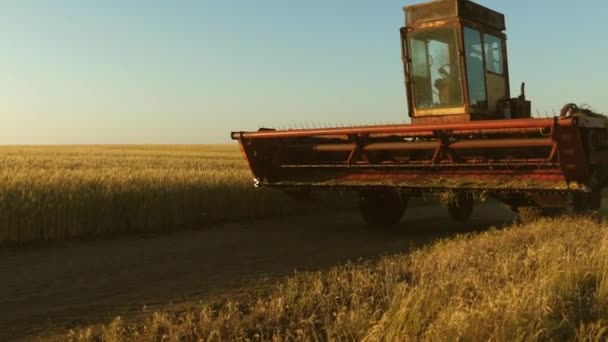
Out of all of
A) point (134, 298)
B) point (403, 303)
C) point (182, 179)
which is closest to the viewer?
point (403, 303)

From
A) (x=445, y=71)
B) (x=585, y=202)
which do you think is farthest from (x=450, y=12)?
(x=585, y=202)

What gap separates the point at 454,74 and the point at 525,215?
2324mm

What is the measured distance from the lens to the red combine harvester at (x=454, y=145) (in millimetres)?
7383

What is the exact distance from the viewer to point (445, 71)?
30.5 ft

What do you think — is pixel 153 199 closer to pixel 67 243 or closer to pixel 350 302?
pixel 67 243

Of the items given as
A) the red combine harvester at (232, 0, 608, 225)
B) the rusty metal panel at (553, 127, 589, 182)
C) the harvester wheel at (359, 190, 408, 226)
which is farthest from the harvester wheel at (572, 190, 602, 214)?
the harvester wheel at (359, 190, 408, 226)

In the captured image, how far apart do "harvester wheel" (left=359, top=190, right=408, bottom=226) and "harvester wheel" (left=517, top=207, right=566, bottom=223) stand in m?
2.33

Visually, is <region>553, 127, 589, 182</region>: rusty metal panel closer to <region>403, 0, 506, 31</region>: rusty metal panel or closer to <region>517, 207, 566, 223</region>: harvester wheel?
<region>517, 207, 566, 223</region>: harvester wheel

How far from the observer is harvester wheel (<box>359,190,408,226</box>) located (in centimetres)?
1010

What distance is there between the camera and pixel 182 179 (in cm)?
Result: 1131

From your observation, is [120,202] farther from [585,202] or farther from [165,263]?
[585,202]

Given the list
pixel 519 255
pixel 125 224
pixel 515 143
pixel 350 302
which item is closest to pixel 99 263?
pixel 125 224

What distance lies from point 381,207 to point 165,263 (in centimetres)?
421

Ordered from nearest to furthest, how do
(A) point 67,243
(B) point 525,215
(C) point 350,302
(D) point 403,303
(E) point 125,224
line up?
(D) point 403,303 → (C) point 350,302 → (B) point 525,215 → (A) point 67,243 → (E) point 125,224
